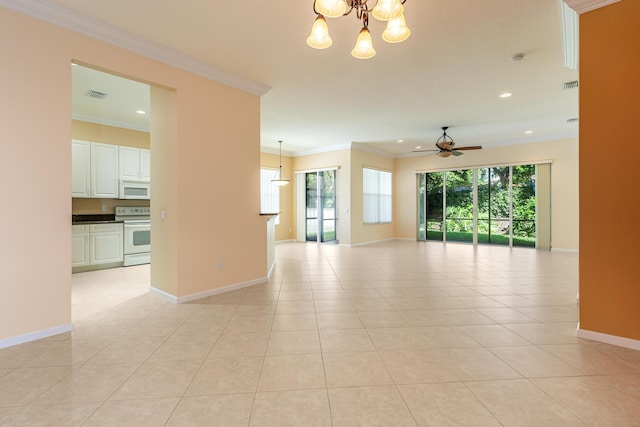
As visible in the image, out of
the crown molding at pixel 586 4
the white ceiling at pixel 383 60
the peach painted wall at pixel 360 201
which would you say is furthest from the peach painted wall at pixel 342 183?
the crown molding at pixel 586 4

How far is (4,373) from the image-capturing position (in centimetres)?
211

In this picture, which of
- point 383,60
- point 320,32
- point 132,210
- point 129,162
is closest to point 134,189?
point 132,210

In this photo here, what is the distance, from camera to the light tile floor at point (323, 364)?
1698 millimetres

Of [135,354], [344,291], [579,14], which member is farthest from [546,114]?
[135,354]

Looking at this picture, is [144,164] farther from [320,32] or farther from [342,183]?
Result: [320,32]

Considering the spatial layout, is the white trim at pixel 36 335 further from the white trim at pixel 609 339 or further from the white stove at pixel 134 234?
the white trim at pixel 609 339

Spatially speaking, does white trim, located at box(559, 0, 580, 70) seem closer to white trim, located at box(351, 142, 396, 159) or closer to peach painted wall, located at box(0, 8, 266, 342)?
peach painted wall, located at box(0, 8, 266, 342)

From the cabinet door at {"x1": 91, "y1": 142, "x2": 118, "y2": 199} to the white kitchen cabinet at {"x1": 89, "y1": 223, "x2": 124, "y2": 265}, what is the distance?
620 mm

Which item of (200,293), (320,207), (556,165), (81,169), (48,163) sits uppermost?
(556,165)

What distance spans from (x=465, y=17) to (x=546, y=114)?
14.5 ft

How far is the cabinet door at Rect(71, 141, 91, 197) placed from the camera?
17.5 feet

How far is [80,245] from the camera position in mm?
5281

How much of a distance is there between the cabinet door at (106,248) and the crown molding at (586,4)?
23.2ft

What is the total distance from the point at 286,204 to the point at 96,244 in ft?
17.5
